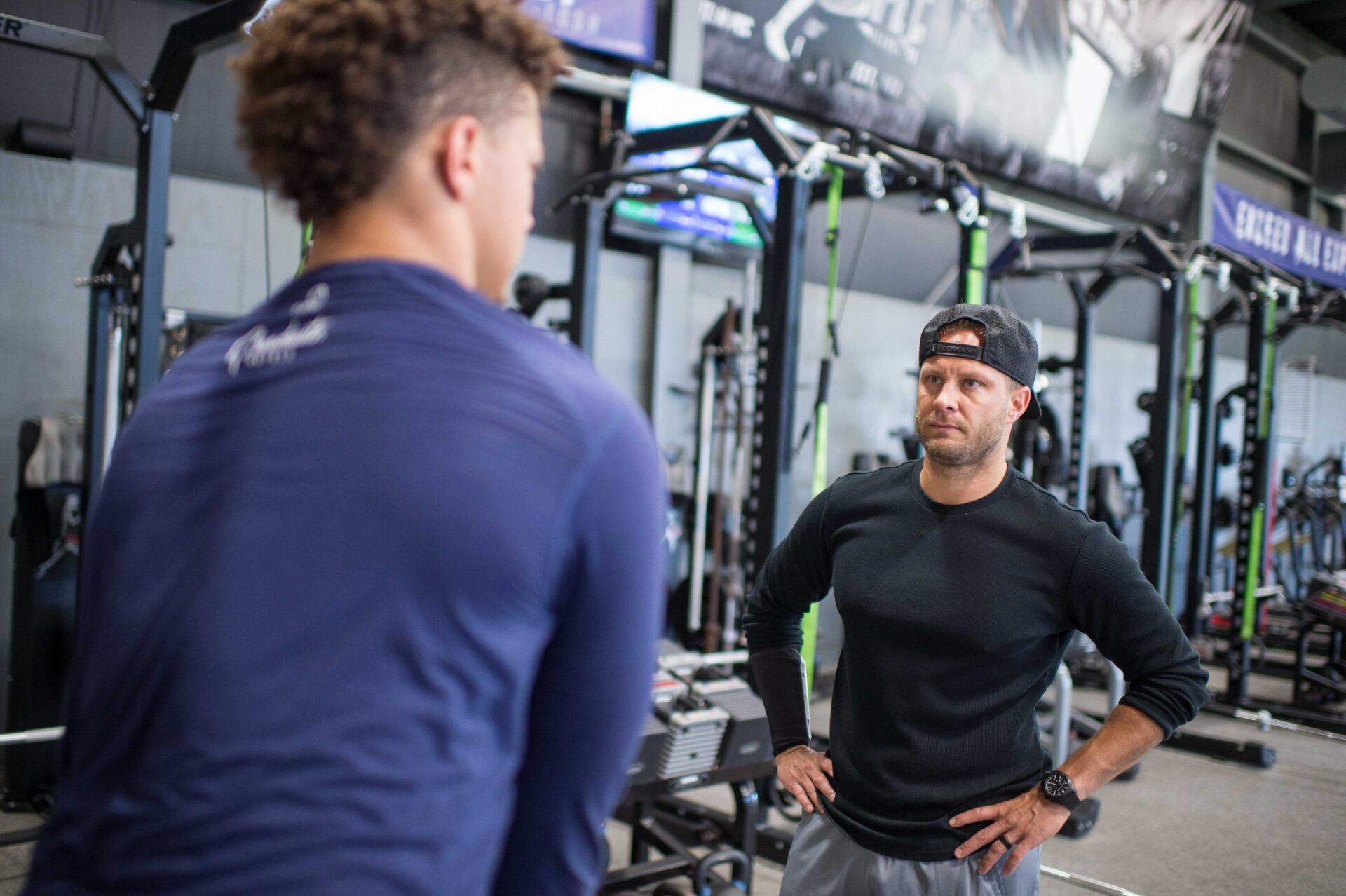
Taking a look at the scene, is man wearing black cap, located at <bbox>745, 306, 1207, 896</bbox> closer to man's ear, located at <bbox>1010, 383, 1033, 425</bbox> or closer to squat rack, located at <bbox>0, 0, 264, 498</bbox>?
man's ear, located at <bbox>1010, 383, 1033, 425</bbox>

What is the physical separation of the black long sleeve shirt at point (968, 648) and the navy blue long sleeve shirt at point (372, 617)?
3.27ft

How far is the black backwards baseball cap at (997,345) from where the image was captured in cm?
174

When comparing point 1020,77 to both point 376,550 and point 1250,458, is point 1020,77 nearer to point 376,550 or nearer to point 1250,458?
point 1250,458

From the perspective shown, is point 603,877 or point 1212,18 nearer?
point 603,877

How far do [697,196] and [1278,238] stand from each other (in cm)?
714

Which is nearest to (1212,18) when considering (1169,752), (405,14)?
(1169,752)

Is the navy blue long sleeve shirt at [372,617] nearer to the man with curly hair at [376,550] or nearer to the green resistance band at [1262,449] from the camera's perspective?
the man with curly hair at [376,550]

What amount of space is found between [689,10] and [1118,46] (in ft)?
13.5

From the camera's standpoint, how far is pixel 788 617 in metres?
1.92

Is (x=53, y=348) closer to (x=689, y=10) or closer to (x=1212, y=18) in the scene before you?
(x=689, y=10)

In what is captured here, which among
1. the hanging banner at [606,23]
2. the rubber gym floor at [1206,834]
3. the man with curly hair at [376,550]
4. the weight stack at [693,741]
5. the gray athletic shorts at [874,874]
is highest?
the hanging banner at [606,23]

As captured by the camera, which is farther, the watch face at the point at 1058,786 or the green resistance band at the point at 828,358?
the green resistance band at the point at 828,358

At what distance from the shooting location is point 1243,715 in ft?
17.3

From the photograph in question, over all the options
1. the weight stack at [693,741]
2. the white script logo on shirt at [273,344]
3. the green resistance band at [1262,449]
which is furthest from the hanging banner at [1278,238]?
the white script logo on shirt at [273,344]
